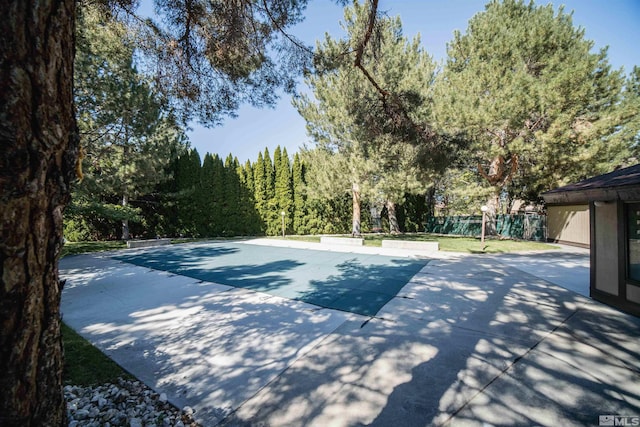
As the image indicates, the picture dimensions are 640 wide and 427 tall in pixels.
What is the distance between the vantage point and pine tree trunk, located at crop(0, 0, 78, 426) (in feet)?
2.96

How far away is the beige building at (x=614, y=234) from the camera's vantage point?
3660mm

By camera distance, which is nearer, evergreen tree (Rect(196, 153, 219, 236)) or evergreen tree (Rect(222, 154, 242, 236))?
evergreen tree (Rect(196, 153, 219, 236))

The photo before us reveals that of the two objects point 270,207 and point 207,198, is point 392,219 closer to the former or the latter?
point 270,207

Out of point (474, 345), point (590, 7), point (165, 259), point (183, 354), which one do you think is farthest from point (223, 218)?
Answer: point (590, 7)

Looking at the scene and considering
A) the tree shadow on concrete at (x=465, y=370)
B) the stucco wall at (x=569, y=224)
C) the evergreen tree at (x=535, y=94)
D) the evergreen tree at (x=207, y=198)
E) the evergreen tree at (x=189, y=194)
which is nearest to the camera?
the tree shadow on concrete at (x=465, y=370)

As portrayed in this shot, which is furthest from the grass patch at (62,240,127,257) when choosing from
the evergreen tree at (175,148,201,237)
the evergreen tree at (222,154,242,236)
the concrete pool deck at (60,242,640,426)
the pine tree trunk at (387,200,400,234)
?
the pine tree trunk at (387,200,400,234)

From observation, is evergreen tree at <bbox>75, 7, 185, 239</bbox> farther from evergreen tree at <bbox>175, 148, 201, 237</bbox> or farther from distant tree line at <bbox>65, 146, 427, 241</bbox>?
evergreen tree at <bbox>175, 148, 201, 237</bbox>

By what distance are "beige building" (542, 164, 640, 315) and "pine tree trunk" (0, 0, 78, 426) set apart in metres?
5.35

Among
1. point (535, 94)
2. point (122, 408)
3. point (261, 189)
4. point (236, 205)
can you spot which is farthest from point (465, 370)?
point (261, 189)

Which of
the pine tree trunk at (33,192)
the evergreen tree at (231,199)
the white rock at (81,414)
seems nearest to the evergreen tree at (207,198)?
the evergreen tree at (231,199)

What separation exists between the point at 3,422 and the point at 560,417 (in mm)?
3121

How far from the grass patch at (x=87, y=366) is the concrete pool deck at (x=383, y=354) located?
0.43ft

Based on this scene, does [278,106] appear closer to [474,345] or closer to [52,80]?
A: [52,80]

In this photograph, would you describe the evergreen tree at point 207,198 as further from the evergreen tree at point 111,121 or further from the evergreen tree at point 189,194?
the evergreen tree at point 111,121
